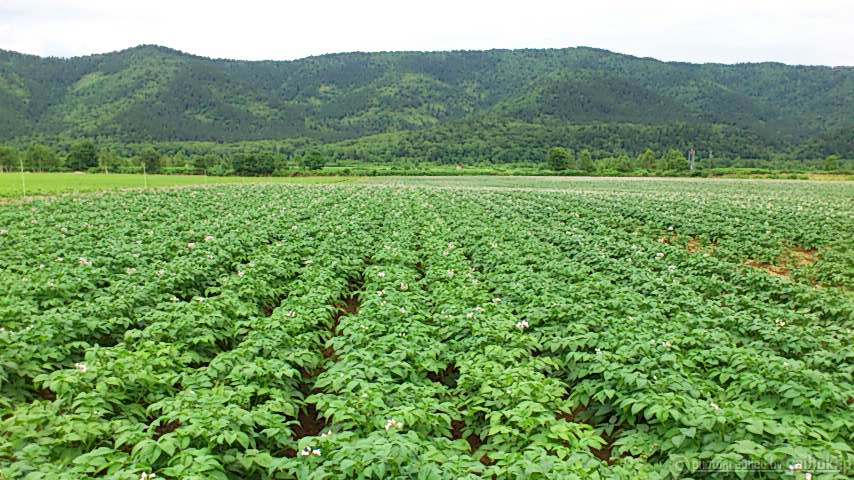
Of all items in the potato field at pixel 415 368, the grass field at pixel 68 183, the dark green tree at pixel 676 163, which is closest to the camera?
the potato field at pixel 415 368

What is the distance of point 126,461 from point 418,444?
7.31 ft

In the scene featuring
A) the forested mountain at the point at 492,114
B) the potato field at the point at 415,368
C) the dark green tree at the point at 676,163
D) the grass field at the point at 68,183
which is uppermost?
the forested mountain at the point at 492,114

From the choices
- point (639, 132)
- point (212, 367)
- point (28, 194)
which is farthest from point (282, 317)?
point (639, 132)

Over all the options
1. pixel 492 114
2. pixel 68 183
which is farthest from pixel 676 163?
pixel 68 183

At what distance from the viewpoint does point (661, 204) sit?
92.3 ft

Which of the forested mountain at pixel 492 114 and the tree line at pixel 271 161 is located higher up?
the forested mountain at pixel 492 114

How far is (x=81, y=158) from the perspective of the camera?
83.4m

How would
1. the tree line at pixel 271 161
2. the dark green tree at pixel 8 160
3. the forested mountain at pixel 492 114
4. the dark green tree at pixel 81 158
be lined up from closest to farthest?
the dark green tree at pixel 8 160 → the dark green tree at pixel 81 158 → the tree line at pixel 271 161 → the forested mountain at pixel 492 114

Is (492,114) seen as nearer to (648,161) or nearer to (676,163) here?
(648,161)

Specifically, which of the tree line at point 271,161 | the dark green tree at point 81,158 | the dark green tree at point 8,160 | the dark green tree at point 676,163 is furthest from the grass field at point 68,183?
the dark green tree at point 676,163

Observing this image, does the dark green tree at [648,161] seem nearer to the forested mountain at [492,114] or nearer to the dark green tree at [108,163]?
the forested mountain at [492,114]

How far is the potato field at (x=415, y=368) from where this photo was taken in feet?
14.2

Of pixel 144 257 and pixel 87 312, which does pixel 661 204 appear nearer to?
pixel 144 257

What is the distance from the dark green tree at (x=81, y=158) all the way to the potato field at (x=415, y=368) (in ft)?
270
